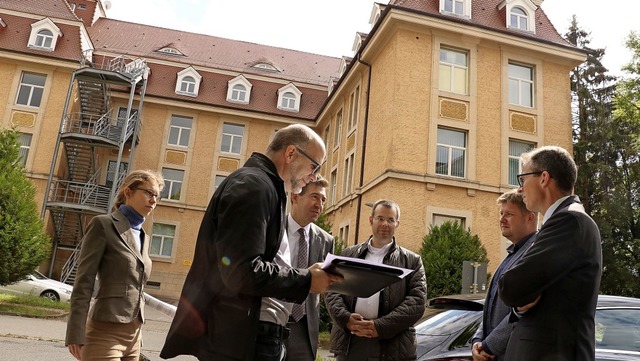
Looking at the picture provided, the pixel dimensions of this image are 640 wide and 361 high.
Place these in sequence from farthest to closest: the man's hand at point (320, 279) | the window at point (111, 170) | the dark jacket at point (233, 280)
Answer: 1. the window at point (111, 170)
2. the man's hand at point (320, 279)
3. the dark jacket at point (233, 280)

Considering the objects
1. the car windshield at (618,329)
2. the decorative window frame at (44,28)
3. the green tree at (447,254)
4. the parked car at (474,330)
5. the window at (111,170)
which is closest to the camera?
the parked car at (474,330)

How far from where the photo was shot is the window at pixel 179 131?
30.6 m

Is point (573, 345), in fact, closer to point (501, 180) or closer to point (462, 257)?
point (462, 257)

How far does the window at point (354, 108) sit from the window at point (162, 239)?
42.3 ft

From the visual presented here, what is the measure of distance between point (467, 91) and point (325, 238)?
1741cm

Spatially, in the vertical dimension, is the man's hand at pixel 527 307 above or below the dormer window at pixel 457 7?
below

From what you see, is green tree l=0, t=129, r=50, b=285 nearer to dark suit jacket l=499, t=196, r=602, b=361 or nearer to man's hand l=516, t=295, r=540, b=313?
man's hand l=516, t=295, r=540, b=313

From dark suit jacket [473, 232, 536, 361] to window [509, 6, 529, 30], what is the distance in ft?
66.4

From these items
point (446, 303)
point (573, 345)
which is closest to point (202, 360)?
point (573, 345)

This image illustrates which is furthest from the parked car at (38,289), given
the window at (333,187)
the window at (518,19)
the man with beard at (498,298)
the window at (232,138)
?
the window at (518,19)

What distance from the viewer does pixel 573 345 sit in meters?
2.50

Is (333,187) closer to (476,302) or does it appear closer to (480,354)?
(476,302)

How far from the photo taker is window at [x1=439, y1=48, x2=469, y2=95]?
782 inches

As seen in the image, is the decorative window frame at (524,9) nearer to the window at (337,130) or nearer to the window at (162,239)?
the window at (337,130)
